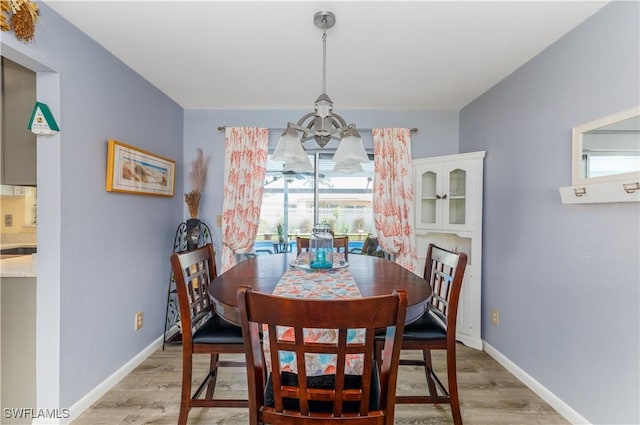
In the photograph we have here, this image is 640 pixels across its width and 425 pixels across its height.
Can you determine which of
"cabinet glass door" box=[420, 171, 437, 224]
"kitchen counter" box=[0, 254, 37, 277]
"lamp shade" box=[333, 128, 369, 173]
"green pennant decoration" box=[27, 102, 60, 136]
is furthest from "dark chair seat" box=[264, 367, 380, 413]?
"cabinet glass door" box=[420, 171, 437, 224]

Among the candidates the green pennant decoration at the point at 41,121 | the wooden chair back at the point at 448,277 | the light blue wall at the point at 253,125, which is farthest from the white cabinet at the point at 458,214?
the green pennant decoration at the point at 41,121

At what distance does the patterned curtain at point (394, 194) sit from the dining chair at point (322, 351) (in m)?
2.13

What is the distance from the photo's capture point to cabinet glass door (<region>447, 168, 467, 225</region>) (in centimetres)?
285

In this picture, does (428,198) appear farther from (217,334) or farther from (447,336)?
(217,334)

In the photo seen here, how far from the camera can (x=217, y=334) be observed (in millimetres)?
1583

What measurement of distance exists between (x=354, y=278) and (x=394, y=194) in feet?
5.49

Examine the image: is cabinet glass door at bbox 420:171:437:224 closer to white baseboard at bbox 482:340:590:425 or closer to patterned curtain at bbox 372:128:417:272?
patterned curtain at bbox 372:128:417:272

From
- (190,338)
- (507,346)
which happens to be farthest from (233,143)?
(507,346)

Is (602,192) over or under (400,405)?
over

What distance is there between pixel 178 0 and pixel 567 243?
2.57 metres

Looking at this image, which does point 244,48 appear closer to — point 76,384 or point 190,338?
point 190,338

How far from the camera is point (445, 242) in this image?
3.24 m

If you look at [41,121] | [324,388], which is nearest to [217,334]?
[324,388]

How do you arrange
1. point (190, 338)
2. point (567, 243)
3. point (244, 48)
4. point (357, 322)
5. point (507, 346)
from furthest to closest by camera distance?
1. point (507, 346)
2. point (244, 48)
3. point (567, 243)
4. point (190, 338)
5. point (357, 322)
